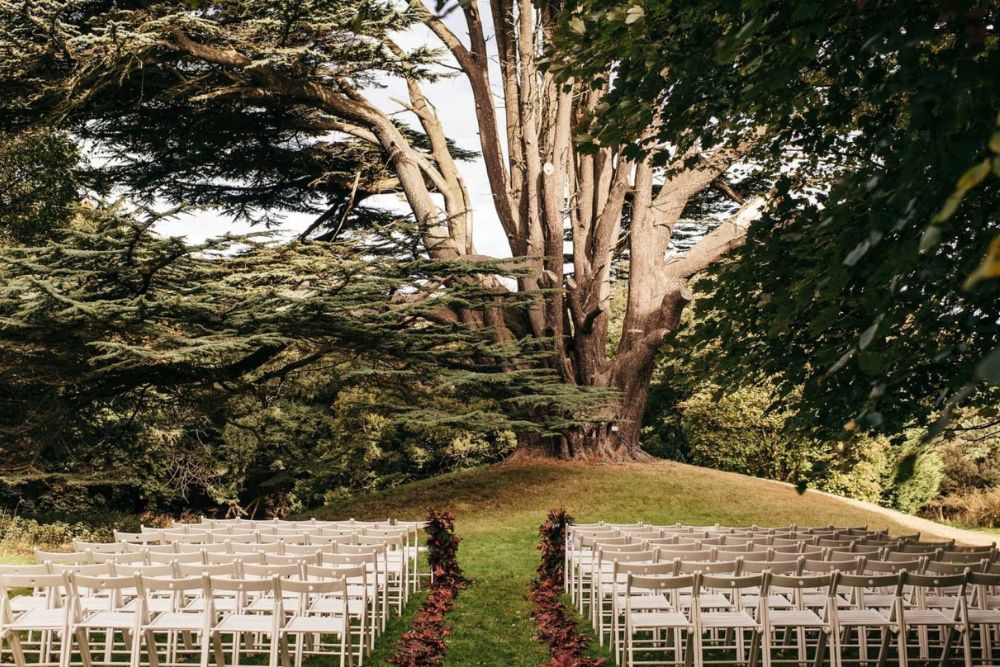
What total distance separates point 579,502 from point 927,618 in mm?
11329

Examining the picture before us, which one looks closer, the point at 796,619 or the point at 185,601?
the point at 796,619

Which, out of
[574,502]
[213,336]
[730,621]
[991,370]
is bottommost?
[574,502]

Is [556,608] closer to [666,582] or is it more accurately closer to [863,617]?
[666,582]

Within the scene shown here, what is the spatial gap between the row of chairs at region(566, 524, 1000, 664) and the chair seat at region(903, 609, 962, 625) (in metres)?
0.15

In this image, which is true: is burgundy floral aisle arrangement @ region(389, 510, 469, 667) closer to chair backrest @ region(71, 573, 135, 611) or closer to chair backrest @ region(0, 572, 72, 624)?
chair backrest @ region(71, 573, 135, 611)

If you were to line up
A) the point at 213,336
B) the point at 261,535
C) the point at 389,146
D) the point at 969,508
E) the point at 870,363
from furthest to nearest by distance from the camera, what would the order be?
1. the point at 969,508
2. the point at 389,146
3. the point at 213,336
4. the point at 261,535
5. the point at 870,363

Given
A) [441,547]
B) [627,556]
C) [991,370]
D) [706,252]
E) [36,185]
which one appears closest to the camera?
[991,370]

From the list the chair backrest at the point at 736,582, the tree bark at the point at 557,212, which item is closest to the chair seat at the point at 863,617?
the chair backrest at the point at 736,582

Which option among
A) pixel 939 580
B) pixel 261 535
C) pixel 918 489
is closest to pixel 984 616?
pixel 939 580

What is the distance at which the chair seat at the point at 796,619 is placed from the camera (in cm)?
605

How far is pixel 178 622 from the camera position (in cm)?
598

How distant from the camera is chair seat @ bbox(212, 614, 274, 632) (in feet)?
19.2

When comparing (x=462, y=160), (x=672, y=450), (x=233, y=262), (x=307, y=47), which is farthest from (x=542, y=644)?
(x=672, y=450)

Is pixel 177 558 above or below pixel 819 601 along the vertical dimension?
above
